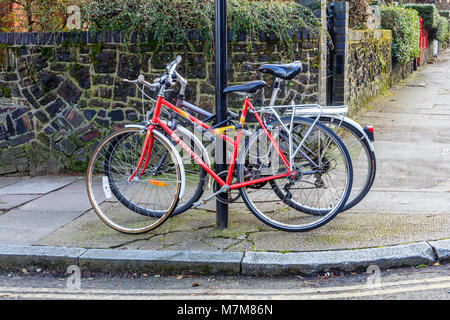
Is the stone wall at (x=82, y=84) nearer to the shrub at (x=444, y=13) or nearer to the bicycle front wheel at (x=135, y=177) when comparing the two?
the bicycle front wheel at (x=135, y=177)

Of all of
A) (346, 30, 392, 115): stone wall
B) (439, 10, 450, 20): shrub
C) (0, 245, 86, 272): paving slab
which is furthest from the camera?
(439, 10, 450, 20): shrub

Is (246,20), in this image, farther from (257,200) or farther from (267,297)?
(267,297)

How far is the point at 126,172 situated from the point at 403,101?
10150mm

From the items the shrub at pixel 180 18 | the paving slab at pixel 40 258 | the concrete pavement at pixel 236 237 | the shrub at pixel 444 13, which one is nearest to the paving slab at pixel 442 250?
the concrete pavement at pixel 236 237

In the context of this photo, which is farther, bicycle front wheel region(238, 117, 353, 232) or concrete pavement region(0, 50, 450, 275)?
bicycle front wheel region(238, 117, 353, 232)

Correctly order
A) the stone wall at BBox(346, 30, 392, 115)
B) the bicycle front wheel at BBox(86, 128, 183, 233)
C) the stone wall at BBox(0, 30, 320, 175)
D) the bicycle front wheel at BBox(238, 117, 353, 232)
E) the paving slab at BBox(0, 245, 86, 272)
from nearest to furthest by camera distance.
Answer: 1. the paving slab at BBox(0, 245, 86, 272)
2. the bicycle front wheel at BBox(238, 117, 353, 232)
3. the bicycle front wheel at BBox(86, 128, 183, 233)
4. the stone wall at BBox(0, 30, 320, 175)
5. the stone wall at BBox(346, 30, 392, 115)

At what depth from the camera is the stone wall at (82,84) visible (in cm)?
774

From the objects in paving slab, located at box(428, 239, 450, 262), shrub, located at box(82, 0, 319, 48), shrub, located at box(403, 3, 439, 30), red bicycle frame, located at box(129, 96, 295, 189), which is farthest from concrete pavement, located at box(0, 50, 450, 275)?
shrub, located at box(403, 3, 439, 30)

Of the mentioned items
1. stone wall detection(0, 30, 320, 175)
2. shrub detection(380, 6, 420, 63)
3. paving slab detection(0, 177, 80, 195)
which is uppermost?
shrub detection(380, 6, 420, 63)

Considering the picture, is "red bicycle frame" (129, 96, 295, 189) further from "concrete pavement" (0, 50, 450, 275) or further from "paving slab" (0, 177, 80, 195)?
"paving slab" (0, 177, 80, 195)

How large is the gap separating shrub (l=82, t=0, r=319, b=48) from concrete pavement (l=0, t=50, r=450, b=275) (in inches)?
81.0

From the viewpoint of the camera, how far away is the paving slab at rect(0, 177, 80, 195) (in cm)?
719

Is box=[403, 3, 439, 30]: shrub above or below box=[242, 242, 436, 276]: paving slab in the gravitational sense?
above

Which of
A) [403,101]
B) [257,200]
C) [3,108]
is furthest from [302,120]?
[403,101]
